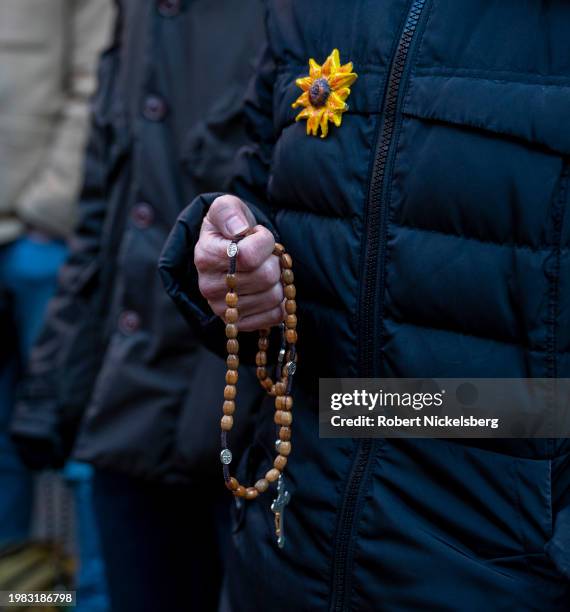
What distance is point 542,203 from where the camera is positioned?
978 millimetres

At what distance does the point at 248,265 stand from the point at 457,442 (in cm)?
32

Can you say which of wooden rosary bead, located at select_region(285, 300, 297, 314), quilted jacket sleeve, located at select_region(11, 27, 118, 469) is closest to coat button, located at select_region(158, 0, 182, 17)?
quilted jacket sleeve, located at select_region(11, 27, 118, 469)

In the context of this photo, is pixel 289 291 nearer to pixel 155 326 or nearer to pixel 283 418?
pixel 283 418

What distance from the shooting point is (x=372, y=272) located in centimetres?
106

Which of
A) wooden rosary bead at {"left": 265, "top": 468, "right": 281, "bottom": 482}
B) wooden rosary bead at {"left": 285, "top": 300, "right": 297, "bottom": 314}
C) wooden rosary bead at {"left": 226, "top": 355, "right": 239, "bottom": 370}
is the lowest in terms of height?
wooden rosary bead at {"left": 265, "top": 468, "right": 281, "bottom": 482}

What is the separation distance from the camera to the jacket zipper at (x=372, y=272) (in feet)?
3.42

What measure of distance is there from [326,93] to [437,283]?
0.27 m

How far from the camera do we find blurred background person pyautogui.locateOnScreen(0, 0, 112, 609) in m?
2.32

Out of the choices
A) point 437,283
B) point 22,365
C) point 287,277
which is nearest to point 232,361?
point 287,277

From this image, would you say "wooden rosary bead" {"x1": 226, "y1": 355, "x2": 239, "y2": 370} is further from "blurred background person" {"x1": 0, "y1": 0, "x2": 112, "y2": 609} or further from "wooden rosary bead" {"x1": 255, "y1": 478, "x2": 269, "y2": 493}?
"blurred background person" {"x1": 0, "y1": 0, "x2": 112, "y2": 609}

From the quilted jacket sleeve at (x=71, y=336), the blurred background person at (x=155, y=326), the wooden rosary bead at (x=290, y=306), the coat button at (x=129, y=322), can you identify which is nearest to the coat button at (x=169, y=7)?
the blurred background person at (x=155, y=326)

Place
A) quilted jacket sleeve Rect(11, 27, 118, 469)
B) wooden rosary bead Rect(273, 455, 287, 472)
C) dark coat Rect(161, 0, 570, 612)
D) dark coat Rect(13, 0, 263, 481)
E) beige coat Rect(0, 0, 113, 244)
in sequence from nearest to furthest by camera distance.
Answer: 1. dark coat Rect(161, 0, 570, 612)
2. wooden rosary bead Rect(273, 455, 287, 472)
3. dark coat Rect(13, 0, 263, 481)
4. quilted jacket sleeve Rect(11, 27, 118, 469)
5. beige coat Rect(0, 0, 113, 244)

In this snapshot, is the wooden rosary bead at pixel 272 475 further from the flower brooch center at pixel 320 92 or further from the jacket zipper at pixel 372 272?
→ the flower brooch center at pixel 320 92

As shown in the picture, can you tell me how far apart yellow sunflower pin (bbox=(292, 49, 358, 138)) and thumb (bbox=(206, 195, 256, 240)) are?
0.46ft
